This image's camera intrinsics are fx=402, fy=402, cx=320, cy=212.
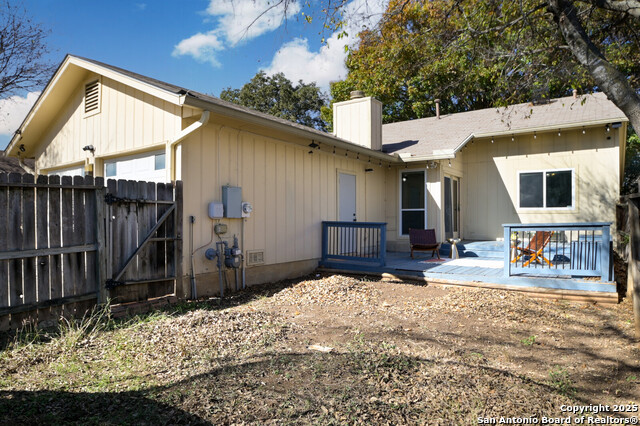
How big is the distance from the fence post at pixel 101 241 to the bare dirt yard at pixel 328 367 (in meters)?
0.40

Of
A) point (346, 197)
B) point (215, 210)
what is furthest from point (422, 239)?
point (215, 210)

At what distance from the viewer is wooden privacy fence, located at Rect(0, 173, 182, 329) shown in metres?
4.24

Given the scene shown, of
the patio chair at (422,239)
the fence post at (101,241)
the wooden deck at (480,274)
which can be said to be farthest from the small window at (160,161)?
the patio chair at (422,239)

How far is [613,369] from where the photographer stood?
3.64 metres

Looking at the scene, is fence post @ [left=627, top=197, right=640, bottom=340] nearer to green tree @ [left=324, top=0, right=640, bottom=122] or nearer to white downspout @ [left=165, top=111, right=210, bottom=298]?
green tree @ [left=324, top=0, right=640, bottom=122]

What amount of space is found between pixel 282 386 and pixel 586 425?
2063mm

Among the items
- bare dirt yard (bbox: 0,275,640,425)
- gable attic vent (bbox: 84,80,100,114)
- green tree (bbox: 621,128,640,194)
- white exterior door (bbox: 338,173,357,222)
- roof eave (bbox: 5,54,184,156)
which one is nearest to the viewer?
bare dirt yard (bbox: 0,275,640,425)

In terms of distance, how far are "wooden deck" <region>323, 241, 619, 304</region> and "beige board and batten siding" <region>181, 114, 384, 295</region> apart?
116cm

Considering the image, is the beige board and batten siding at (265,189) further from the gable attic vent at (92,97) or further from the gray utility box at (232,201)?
the gable attic vent at (92,97)

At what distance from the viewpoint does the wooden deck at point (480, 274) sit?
6.17m

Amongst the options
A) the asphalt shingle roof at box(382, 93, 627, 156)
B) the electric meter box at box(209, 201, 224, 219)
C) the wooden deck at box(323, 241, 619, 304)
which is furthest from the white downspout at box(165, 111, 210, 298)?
the asphalt shingle roof at box(382, 93, 627, 156)

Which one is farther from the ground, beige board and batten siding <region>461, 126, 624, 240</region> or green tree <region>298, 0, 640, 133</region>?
green tree <region>298, 0, 640, 133</region>

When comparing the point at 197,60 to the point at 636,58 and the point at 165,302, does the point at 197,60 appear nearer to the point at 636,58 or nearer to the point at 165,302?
the point at 165,302

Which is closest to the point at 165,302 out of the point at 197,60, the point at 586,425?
the point at 197,60
